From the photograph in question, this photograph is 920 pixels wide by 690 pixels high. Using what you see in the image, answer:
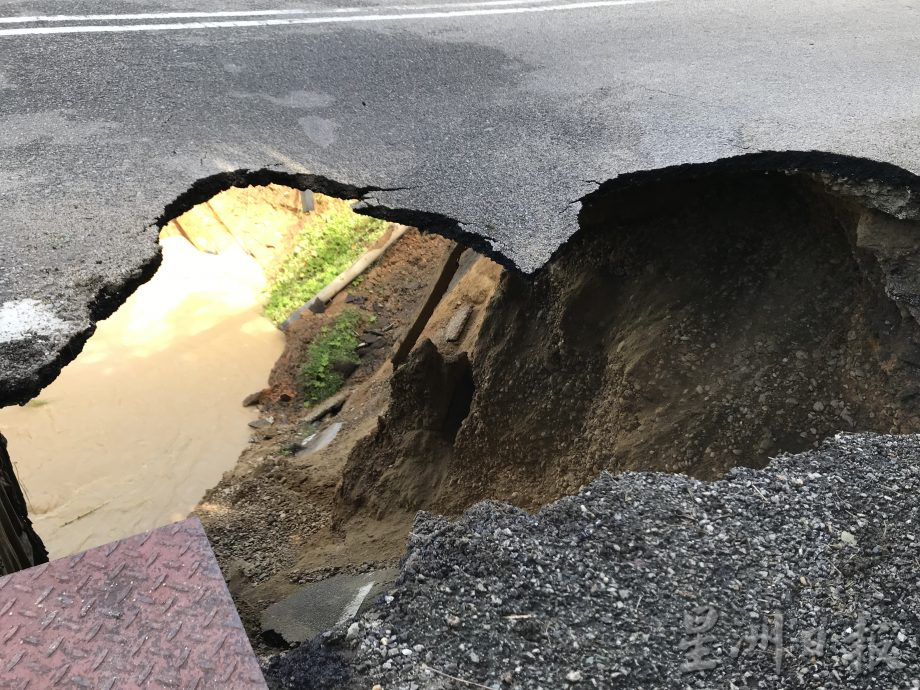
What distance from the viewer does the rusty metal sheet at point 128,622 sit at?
2268 mm

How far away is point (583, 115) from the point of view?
5371mm

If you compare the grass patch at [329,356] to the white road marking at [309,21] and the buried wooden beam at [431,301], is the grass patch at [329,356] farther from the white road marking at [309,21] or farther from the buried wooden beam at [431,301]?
the white road marking at [309,21]

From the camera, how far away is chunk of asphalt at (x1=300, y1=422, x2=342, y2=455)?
890cm

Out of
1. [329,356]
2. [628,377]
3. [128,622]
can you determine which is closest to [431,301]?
[329,356]

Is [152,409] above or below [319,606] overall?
below

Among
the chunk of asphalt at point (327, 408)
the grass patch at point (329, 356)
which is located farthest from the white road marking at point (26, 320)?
the grass patch at point (329, 356)

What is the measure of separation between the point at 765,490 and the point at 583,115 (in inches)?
113

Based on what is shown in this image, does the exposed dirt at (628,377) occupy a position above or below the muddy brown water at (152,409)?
above

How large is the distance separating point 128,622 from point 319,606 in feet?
9.08

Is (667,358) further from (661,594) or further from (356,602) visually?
(661,594)

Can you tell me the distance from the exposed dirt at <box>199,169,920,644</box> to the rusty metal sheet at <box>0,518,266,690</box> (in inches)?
120

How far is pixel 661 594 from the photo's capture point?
309 centimetres

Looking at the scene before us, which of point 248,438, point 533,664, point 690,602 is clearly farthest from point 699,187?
point 248,438

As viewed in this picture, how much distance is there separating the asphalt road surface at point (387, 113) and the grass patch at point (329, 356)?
4606 millimetres
